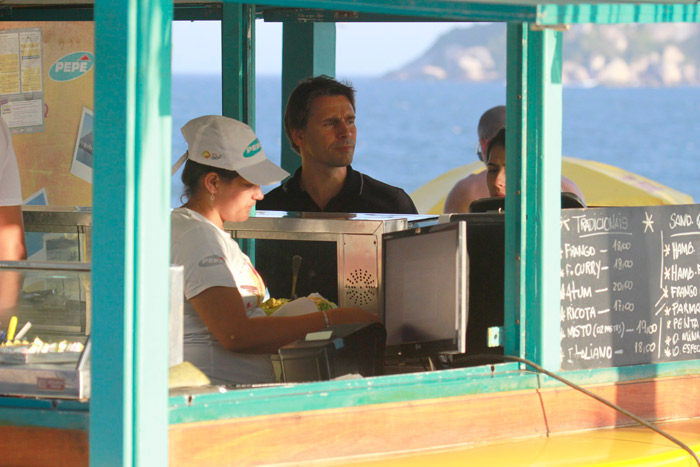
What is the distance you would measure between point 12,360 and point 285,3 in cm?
111

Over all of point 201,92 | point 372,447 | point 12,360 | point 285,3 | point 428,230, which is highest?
point 201,92

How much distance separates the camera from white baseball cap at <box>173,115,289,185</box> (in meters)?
3.62

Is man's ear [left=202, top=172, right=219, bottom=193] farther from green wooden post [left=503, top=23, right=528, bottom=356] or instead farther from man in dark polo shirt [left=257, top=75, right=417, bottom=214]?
man in dark polo shirt [left=257, top=75, right=417, bottom=214]

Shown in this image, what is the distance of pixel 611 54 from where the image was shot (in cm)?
9362

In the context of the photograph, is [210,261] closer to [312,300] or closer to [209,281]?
[209,281]

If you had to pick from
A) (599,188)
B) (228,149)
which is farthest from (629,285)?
(599,188)

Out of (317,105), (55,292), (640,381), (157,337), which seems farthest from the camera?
(317,105)

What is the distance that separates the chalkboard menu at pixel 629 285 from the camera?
3357 millimetres

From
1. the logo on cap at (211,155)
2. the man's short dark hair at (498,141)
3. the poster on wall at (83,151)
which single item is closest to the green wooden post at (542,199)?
the logo on cap at (211,155)

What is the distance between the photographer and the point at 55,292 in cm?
307

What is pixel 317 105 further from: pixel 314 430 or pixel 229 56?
pixel 314 430

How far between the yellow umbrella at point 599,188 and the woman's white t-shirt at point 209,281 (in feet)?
13.4

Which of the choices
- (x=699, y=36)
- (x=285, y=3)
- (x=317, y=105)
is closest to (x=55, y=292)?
(x=285, y=3)

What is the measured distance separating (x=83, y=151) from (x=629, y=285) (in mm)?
3122
